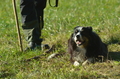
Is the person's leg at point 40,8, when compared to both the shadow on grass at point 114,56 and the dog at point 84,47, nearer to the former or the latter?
the dog at point 84,47

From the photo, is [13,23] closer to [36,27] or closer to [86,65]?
[36,27]

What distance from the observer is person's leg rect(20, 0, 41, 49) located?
6047 millimetres

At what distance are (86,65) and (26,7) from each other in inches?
73.8

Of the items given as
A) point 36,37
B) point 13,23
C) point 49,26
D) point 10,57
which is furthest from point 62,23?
point 10,57

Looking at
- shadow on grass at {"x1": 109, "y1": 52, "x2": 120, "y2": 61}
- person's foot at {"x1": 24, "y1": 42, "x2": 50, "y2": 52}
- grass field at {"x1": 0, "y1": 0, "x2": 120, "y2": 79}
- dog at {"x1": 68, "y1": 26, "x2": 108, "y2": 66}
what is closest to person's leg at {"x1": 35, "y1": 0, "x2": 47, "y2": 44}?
person's foot at {"x1": 24, "y1": 42, "x2": 50, "y2": 52}

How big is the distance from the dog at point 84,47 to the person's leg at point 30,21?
115cm

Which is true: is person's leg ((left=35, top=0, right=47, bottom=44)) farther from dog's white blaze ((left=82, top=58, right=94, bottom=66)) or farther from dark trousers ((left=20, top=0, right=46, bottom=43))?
dog's white blaze ((left=82, top=58, right=94, bottom=66))

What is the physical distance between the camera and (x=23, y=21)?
20.2 feet

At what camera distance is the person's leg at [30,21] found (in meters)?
6.05

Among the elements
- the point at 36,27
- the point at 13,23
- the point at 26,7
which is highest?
the point at 26,7

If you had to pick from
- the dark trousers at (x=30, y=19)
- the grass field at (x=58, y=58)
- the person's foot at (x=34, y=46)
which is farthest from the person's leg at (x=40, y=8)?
the grass field at (x=58, y=58)

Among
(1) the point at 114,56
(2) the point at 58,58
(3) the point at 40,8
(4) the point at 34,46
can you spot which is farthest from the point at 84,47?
(3) the point at 40,8

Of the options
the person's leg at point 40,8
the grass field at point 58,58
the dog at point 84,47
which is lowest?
the grass field at point 58,58

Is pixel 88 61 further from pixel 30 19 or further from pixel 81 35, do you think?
pixel 30 19
